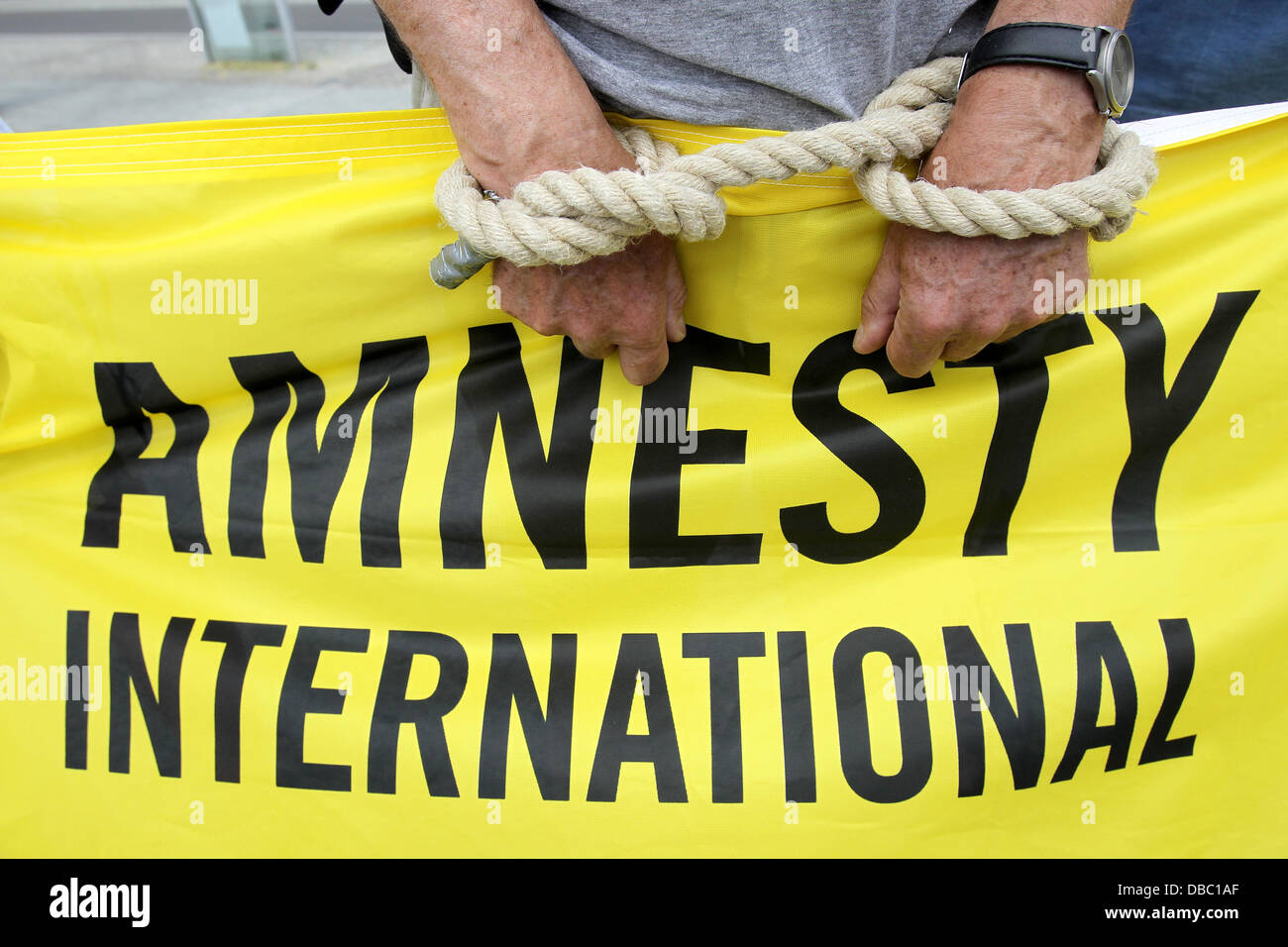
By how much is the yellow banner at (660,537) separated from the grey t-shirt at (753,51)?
0.68 feet

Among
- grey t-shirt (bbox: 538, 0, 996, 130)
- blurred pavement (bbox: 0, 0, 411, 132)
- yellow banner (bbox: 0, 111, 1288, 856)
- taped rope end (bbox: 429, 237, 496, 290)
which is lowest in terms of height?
yellow banner (bbox: 0, 111, 1288, 856)

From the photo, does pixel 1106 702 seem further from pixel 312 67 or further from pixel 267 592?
pixel 312 67

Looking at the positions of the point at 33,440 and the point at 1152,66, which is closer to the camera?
the point at 33,440

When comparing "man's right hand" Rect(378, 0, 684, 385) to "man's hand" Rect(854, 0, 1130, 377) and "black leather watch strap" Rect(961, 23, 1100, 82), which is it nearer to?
"man's hand" Rect(854, 0, 1130, 377)

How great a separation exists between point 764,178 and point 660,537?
47 cm

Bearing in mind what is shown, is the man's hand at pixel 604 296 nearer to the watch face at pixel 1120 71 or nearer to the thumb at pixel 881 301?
the thumb at pixel 881 301

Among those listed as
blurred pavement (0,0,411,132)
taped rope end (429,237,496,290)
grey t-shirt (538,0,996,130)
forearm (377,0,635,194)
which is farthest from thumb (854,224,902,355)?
blurred pavement (0,0,411,132)

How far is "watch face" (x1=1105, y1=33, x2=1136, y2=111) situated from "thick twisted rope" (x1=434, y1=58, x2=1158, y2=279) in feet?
0.13

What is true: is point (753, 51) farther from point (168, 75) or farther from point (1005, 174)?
point (168, 75)

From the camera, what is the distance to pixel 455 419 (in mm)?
1203

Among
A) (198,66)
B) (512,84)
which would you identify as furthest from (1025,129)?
(198,66)

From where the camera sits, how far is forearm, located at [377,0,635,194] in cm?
95
